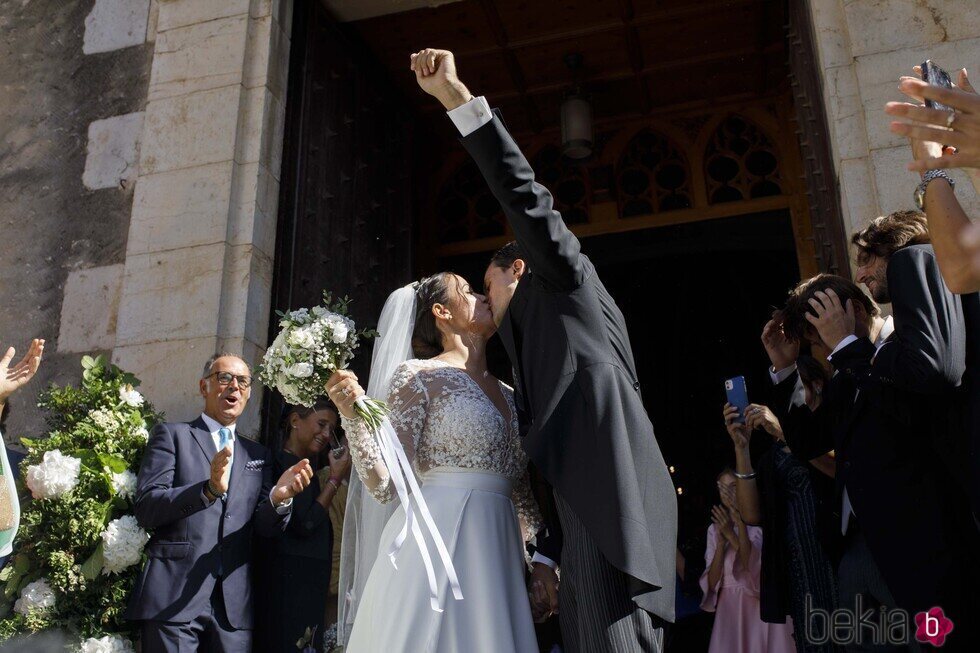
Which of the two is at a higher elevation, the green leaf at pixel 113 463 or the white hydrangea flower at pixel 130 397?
the white hydrangea flower at pixel 130 397

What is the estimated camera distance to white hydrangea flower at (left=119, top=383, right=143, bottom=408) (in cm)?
455

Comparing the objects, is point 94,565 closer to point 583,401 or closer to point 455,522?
point 455,522

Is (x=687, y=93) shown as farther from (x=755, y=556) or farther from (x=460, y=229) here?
(x=755, y=556)

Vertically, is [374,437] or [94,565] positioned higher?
[374,437]

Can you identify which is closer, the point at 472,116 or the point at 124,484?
the point at 472,116

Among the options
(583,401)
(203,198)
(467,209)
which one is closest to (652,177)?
(467,209)

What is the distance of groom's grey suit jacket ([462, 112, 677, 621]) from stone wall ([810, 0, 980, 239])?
92.1 inches

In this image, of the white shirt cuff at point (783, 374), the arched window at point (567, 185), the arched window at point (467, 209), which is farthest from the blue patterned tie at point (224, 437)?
the arched window at point (567, 185)

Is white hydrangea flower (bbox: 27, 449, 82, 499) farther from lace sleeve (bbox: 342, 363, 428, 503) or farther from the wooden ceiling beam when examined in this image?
the wooden ceiling beam

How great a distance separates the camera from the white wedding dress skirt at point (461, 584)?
10.1ft

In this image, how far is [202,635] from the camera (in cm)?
394

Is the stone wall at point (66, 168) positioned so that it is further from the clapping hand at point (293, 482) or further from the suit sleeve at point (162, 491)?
the clapping hand at point (293, 482)

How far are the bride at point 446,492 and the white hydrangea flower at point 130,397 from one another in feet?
4.64

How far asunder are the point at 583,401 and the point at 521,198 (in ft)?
2.08
